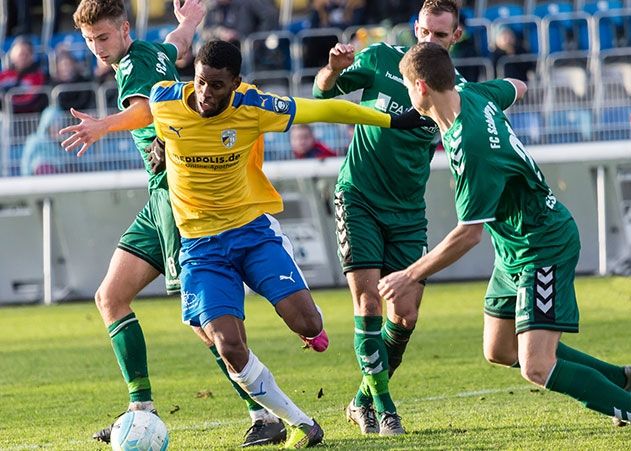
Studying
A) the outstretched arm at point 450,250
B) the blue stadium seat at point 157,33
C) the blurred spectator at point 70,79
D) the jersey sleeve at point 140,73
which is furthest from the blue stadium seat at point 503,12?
the outstretched arm at point 450,250

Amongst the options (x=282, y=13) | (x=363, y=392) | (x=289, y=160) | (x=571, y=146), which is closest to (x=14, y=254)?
(x=289, y=160)

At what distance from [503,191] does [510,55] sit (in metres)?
10.7

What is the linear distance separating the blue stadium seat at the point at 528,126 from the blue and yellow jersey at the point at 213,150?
9674 millimetres

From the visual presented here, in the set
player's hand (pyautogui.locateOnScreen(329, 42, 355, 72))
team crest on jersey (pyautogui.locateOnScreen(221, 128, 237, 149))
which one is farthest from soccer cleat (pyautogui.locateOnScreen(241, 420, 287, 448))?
player's hand (pyautogui.locateOnScreen(329, 42, 355, 72))

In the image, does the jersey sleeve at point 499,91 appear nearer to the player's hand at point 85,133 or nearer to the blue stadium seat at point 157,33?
the player's hand at point 85,133

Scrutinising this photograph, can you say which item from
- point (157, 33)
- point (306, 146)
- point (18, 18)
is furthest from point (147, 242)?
point (18, 18)

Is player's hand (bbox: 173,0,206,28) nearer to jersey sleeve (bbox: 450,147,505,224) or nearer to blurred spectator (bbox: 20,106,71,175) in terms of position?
jersey sleeve (bbox: 450,147,505,224)

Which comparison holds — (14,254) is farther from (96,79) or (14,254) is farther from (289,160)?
(289,160)

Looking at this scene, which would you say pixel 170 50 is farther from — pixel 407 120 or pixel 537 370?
pixel 537 370

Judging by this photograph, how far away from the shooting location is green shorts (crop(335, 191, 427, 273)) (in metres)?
7.62

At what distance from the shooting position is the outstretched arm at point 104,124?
679 centimetres

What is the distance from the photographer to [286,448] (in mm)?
6805

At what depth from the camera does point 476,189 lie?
6113 mm

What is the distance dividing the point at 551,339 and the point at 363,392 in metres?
1.49
